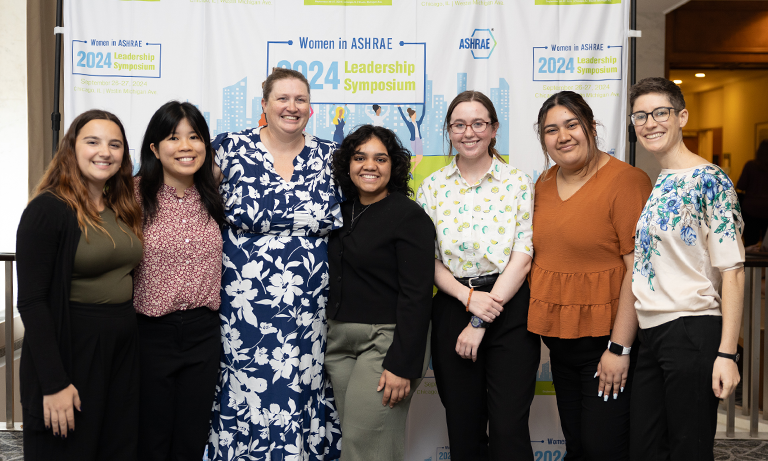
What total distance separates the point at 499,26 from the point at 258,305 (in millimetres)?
2056

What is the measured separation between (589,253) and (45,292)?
1798 mm

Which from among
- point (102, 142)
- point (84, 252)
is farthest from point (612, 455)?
point (102, 142)

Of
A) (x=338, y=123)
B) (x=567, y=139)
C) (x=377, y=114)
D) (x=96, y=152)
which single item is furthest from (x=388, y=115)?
(x=96, y=152)

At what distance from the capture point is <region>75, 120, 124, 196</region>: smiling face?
183 cm

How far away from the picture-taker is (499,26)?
3.08 m

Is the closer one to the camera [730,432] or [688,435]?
[688,435]

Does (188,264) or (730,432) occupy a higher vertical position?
(188,264)

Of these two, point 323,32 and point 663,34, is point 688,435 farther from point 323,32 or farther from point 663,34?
point 663,34

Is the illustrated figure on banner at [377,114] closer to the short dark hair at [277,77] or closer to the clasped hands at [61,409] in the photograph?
the short dark hair at [277,77]

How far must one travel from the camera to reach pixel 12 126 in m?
5.16

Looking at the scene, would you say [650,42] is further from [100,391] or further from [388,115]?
[100,391]

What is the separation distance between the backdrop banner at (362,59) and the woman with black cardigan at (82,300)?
1.31 m

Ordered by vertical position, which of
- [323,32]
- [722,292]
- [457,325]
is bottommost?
[457,325]

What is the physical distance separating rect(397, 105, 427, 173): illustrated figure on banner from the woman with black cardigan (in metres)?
1.57
